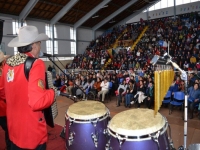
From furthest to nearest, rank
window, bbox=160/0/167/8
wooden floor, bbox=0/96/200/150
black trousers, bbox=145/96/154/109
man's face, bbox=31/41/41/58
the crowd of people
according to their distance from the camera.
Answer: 1. window, bbox=160/0/167/8
2. the crowd of people
3. black trousers, bbox=145/96/154/109
4. wooden floor, bbox=0/96/200/150
5. man's face, bbox=31/41/41/58

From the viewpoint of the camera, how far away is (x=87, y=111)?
113 inches

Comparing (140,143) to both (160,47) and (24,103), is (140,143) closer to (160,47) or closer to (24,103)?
(24,103)

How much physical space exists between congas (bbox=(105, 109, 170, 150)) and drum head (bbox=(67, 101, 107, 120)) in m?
0.58

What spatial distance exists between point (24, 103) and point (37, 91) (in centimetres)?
26

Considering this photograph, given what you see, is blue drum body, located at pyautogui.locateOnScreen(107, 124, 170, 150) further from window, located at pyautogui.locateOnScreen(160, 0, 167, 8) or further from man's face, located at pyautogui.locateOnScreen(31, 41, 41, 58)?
window, located at pyautogui.locateOnScreen(160, 0, 167, 8)

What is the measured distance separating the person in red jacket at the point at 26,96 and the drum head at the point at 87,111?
3.22 feet

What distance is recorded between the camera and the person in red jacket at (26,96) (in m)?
1.54

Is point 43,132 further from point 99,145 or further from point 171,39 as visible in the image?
point 171,39

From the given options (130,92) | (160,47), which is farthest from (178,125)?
(160,47)

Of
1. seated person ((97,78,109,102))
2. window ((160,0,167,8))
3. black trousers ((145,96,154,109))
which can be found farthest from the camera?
window ((160,0,167,8))

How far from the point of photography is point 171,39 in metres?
16.2

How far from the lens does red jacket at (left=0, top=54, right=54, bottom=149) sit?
62.0 inches

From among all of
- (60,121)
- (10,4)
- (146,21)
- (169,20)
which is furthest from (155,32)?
(60,121)

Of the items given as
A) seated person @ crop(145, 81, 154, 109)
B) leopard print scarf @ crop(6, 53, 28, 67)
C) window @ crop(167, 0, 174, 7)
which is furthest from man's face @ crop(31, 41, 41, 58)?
window @ crop(167, 0, 174, 7)
